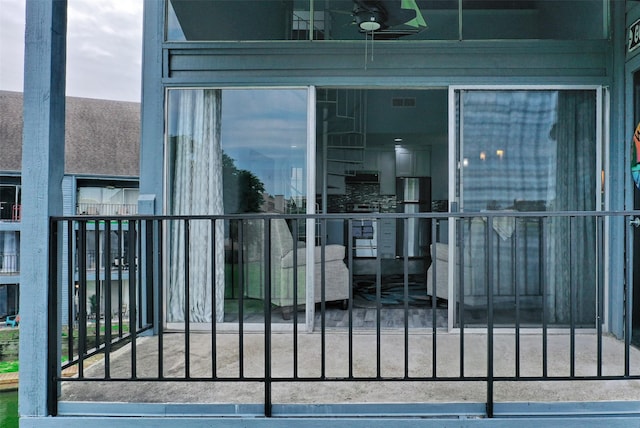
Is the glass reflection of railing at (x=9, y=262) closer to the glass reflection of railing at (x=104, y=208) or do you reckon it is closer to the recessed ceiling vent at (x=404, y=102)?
the glass reflection of railing at (x=104, y=208)

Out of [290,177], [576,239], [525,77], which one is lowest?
[576,239]

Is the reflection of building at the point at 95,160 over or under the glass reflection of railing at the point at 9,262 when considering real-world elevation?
over

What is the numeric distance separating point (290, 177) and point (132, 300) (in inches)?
62.2

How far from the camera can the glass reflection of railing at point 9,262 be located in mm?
6301

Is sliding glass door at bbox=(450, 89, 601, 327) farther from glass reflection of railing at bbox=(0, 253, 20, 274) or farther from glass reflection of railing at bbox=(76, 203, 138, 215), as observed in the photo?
glass reflection of railing at bbox=(0, 253, 20, 274)

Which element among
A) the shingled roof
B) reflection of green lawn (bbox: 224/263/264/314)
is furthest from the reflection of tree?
the shingled roof

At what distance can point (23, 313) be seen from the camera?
6.47 feet

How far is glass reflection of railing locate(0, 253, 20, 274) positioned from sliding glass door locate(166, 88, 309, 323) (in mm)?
4361

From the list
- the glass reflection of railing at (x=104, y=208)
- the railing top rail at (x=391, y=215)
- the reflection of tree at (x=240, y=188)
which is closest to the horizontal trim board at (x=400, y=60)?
the reflection of tree at (x=240, y=188)

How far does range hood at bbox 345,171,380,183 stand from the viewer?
8.73 metres

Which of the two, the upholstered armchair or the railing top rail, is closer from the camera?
the railing top rail

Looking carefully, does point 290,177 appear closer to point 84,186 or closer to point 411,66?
point 411,66

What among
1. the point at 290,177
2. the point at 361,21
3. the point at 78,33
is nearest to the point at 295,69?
the point at 361,21

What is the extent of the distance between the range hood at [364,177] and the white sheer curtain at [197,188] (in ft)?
17.6
